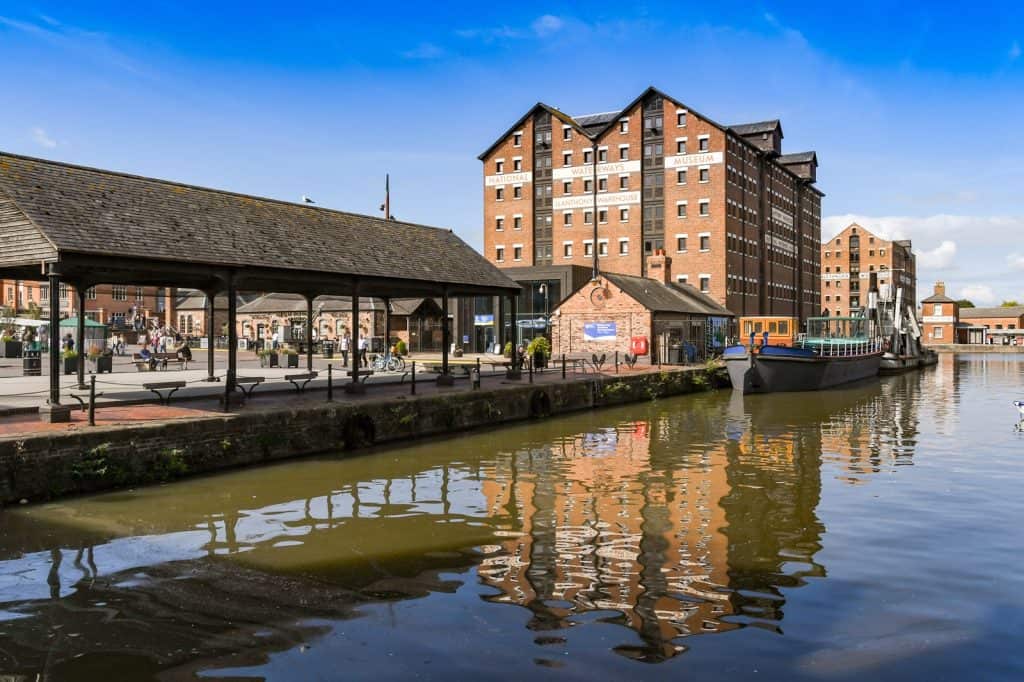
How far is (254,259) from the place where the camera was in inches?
694

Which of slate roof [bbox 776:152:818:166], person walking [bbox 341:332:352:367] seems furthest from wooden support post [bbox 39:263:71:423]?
slate roof [bbox 776:152:818:166]

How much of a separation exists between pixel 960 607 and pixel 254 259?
1469 centimetres

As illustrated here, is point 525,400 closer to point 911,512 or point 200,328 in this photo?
point 911,512

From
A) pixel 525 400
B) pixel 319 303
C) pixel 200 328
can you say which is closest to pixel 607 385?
pixel 525 400

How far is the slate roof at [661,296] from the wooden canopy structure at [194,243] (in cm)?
1437

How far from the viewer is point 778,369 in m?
33.9

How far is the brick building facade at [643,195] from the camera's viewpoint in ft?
181

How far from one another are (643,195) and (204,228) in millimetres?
43734

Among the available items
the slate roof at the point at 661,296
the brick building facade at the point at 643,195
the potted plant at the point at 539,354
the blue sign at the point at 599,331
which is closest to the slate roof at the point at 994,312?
the brick building facade at the point at 643,195

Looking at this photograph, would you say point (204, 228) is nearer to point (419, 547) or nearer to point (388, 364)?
point (419, 547)

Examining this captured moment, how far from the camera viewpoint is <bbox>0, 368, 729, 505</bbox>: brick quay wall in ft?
40.0

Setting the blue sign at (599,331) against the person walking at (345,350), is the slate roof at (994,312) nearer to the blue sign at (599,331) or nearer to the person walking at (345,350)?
the blue sign at (599,331)

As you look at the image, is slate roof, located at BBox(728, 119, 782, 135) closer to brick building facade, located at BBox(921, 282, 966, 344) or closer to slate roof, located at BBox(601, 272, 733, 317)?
slate roof, located at BBox(601, 272, 733, 317)

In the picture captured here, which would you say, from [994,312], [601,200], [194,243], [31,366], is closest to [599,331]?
[601,200]
